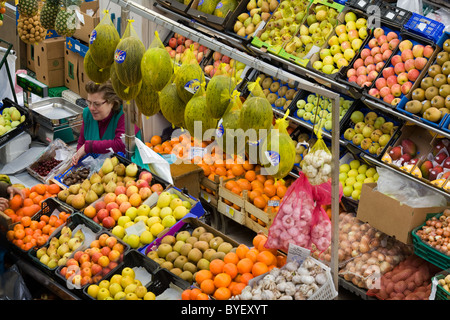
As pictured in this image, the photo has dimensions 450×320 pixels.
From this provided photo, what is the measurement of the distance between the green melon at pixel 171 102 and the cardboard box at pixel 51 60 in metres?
4.64

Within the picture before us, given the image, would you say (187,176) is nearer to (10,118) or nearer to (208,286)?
(10,118)

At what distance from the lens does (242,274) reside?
126 inches

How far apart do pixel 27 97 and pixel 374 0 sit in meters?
3.47

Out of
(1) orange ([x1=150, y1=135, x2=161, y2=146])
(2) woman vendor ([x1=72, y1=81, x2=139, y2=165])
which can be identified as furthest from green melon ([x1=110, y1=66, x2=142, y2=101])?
(1) orange ([x1=150, y1=135, x2=161, y2=146])

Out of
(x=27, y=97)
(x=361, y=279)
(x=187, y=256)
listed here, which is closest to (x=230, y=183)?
(x=361, y=279)

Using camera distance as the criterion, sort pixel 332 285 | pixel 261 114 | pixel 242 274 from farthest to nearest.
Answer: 1. pixel 242 274
2. pixel 332 285
3. pixel 261 114

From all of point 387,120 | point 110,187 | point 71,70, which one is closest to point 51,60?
point 71,70

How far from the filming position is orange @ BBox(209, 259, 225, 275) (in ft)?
10.6

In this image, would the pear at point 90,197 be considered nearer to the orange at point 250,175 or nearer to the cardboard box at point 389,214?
the orange at point 250,175

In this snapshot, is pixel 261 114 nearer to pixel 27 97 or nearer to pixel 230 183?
pixel 230 183

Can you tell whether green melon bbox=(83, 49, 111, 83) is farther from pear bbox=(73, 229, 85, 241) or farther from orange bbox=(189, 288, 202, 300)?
orange bbox=(189, 288, 202, 300)

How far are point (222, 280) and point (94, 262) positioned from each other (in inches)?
32.4

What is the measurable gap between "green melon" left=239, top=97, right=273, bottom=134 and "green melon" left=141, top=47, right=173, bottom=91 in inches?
23.0

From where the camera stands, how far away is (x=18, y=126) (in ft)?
18.0
